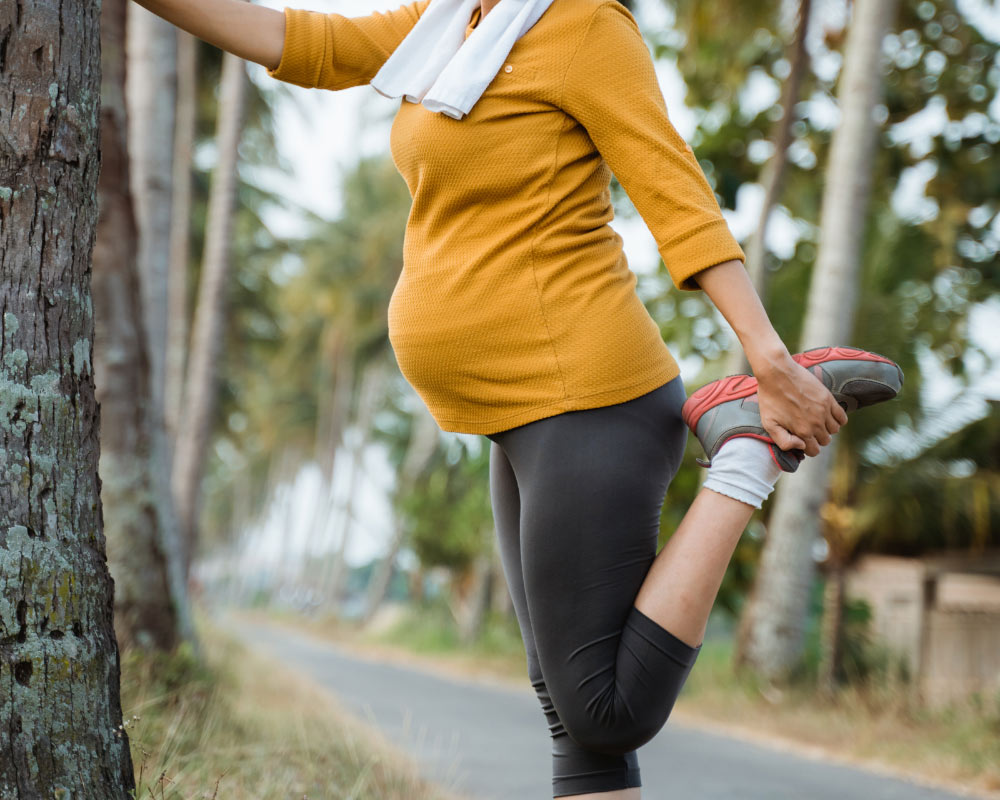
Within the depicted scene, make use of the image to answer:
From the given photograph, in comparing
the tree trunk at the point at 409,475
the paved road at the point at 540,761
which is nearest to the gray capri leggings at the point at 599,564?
the paved road at the point at 540,761

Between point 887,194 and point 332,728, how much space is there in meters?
8.79

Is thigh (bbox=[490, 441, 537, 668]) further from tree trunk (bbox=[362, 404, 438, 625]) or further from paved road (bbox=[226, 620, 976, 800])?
tree trunk (bbox=[362, 404, 438, 625])

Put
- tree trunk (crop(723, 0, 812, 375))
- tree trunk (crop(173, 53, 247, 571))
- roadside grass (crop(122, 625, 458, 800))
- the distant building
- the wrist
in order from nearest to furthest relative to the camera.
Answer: the wrist, roadside grass (crop(122, 625, 458, 800)), tree trunk (crop(723, 0, 812, 375)), the distant building, tree trunk (crop(173, 53, 247, 571))

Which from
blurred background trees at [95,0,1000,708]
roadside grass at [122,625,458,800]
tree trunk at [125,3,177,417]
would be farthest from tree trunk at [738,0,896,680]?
tree trunk at [125,3,177,417]

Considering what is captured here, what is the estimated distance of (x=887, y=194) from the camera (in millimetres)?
10930

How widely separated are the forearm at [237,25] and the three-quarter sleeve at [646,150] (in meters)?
0.63

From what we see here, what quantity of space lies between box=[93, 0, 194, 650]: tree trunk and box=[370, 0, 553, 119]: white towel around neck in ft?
10.8

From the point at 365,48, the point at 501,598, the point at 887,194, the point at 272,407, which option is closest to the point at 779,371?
the point at 365,48

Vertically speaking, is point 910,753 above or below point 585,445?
below

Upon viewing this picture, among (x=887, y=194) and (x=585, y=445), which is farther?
(x=887, y=194)

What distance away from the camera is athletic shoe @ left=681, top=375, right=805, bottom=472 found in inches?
67.1

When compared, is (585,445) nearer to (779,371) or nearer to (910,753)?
(779,371)

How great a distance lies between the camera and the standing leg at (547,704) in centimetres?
183

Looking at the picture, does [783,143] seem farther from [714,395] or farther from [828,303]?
[714,395]
